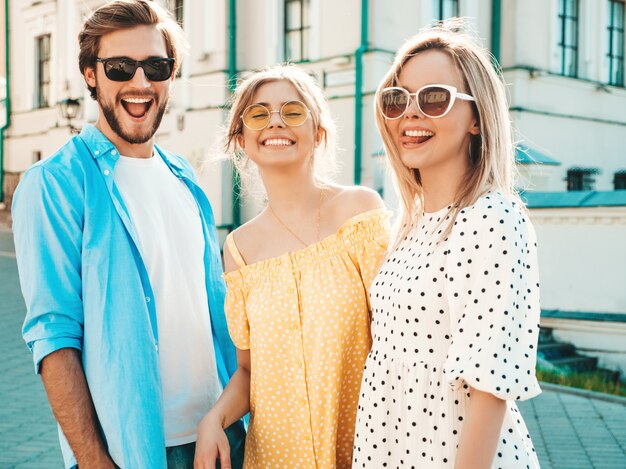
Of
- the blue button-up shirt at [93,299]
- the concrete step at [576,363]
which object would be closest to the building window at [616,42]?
the concrete step at [576,363]

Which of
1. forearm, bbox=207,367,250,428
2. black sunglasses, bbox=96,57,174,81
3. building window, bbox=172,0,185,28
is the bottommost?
forearm, bbox=207,367,250,428

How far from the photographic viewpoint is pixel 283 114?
2.59 metres

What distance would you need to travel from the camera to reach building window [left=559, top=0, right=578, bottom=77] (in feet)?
52.6

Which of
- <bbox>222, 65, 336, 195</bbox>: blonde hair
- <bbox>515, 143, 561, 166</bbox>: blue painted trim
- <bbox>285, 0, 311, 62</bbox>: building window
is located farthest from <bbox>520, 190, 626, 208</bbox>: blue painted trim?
<bbox>222, 65, 336, 195</bbox>: blonde hair

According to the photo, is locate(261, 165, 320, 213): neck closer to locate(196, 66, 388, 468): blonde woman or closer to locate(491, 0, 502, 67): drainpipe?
locate(196, 66, 388, 468): blonde woman

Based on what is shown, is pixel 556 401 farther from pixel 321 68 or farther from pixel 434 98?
pixel 321 68

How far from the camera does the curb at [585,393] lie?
7762 millimetres

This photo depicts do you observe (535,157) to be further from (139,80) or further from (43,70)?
(43,70)

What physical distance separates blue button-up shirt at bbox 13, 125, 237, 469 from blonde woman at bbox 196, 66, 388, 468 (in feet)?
0.80

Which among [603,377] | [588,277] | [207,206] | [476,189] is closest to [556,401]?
[603,377]

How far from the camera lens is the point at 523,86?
15.2 metres

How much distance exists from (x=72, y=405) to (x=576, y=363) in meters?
8.17

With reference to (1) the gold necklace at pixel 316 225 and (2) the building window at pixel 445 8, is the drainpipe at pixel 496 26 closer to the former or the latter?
(2) the building window at pixel 445 8

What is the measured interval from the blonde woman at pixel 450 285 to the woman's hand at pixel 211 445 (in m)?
0.45
